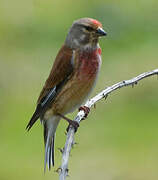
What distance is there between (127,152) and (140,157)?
0.23 metres

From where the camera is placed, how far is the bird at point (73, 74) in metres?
7.05

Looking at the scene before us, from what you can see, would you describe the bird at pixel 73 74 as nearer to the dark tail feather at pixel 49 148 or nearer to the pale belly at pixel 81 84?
the pale belly at pixel 81 84

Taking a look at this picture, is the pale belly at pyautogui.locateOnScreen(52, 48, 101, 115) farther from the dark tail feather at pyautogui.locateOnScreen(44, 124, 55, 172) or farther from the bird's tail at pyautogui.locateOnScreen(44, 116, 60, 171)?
the dark tail feather at pyautogui.locateOnScreen(44, 124, 55, 172)

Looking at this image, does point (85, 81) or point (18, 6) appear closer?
point (85, 81)

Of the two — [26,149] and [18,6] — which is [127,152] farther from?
[18,6]

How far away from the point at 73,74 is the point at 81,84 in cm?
11

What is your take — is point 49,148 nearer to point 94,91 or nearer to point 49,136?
point 49,136

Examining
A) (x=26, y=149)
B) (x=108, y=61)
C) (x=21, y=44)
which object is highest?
(x=21, y=44)

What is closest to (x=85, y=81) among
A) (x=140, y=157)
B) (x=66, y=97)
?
(x=66, y=97)

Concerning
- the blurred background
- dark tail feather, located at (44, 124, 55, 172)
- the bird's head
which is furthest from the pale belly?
the blurred background

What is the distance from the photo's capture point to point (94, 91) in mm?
10812

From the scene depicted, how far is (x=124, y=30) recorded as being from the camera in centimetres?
1368

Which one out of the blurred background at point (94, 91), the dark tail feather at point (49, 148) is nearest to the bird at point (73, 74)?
the dark tail feather at point (49, 148)

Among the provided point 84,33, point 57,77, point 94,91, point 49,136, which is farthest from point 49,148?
point 94,91
